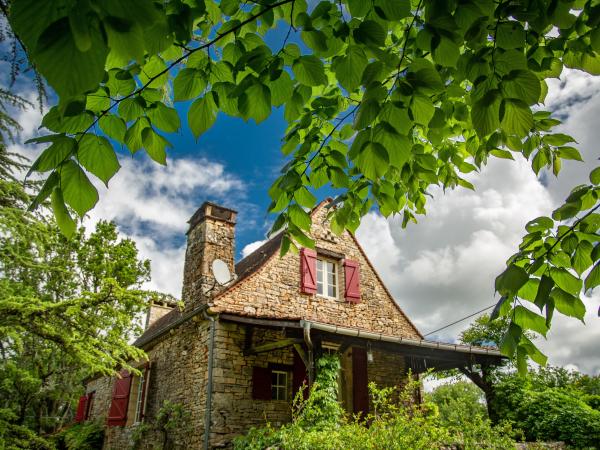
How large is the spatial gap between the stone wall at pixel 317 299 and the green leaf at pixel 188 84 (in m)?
7.24

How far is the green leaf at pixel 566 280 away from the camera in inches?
65.0

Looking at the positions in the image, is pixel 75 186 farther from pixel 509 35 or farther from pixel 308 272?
pixel 308 272

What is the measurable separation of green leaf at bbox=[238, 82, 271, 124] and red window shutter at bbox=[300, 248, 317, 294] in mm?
9302

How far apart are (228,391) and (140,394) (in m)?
4.67

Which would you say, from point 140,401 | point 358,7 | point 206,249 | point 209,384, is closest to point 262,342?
point 209,384

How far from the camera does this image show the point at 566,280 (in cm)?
166

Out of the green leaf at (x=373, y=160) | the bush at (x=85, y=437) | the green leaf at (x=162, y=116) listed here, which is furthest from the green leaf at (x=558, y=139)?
the bush at (x=85, y=437)

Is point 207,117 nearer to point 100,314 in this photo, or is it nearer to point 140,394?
point 100,314

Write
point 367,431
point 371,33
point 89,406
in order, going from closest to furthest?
point 371,33 < point 367,431 < point 89,406

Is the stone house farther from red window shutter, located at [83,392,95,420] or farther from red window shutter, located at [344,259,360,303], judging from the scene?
Result: red window shutter, located at [83,392,95,420]

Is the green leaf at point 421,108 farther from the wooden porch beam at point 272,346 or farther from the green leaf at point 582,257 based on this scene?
the wooden porch beam at point 272,346

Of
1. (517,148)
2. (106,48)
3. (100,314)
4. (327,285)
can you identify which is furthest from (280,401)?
(106,48)

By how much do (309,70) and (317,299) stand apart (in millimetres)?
9849

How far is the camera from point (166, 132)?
1.52 metres
